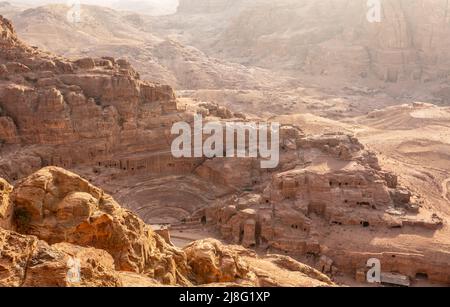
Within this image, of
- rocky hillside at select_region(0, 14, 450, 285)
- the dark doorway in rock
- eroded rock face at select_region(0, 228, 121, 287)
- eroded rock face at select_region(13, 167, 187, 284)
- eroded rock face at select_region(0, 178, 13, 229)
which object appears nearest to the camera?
eroded rock face at select_region(0, 228, 121, 287)

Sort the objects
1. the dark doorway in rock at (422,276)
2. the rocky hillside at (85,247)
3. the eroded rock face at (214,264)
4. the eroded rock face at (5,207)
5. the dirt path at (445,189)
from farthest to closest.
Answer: the dirt path at (445,189) < the dark doorway in rock at (422,276) < the eroded rock face at (214,264) < the eroded rock face at (5,207) < the rocky hillside at (85,247)

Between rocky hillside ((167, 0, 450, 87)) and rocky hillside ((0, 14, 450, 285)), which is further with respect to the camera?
rocky hillside ((167, 0, 450, 87))

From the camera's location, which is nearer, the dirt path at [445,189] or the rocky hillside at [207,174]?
the rocky hillside at [207,174]

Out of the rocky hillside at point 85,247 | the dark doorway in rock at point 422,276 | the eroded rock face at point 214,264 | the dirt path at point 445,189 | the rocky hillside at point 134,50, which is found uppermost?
the rocky hillside at point 134,50

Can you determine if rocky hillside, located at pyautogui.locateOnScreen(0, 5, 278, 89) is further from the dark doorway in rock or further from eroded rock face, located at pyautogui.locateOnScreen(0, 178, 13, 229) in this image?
eroded rock face, located at pyautogui.locateOnScreen(0, 178, 13, 229)

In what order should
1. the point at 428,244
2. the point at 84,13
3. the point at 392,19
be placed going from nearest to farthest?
the point at 428,244, the point at 392,19, the point at 84,13

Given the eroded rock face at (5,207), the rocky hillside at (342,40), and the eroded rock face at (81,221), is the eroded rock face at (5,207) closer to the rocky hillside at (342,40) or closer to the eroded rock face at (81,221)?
the eroded rock face at (81,221)

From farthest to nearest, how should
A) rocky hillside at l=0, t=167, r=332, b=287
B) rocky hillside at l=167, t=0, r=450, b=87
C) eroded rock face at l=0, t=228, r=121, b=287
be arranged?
rocky hillside at l=167, t=0, r=450, b=87 → rocky hillside at l=0, t=167, r=332, b=287 → eroded rock face at l=0, t=228, r=121, b=287

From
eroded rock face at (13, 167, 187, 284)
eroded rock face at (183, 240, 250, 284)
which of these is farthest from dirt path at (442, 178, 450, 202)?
eroded rock face at (13, 167, 187, 284)

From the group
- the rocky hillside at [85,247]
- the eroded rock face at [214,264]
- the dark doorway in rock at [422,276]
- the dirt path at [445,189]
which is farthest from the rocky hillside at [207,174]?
the dirt path at [445,189]
